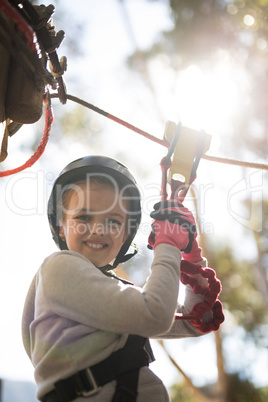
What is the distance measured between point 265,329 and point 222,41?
28.6 feet

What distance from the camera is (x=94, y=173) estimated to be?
211 centimetres

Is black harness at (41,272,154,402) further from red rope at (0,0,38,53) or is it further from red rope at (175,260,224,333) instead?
red rope at (0,0,38,53)

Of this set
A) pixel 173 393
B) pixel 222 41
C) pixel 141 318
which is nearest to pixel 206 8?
pixel 222 41

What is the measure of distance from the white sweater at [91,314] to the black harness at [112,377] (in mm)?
25

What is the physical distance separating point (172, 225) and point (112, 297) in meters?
0.42

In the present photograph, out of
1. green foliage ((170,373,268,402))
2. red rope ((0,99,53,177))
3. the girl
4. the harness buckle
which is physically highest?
red rope ((0,99,53,177))

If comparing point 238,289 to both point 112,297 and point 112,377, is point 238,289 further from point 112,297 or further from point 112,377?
point 112,297

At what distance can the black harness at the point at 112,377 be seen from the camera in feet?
5.01

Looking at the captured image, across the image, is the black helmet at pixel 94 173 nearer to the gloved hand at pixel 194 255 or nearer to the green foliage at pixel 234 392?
the gloved hand at pixel 194 255

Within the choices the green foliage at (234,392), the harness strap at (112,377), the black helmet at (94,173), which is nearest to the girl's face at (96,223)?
the black helmet at (94,173)

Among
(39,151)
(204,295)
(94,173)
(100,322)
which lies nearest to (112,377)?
(100,322)

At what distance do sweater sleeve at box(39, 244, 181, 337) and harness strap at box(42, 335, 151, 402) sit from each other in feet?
0.57

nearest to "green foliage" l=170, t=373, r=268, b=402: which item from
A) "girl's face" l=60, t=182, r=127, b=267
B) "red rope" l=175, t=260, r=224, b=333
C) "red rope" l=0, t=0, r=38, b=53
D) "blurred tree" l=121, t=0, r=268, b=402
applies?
"blurred tree" l=121, t=0, r=268, b=402

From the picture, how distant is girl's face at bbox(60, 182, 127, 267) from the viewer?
1936mm
